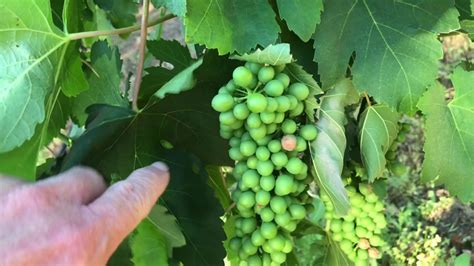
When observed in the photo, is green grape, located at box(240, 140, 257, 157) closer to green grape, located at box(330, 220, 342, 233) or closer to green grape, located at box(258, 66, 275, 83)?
green grape, located at box(258, 66, 275, 83)

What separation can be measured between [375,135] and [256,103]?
7.6 inches

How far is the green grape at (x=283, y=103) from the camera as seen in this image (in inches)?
25.6

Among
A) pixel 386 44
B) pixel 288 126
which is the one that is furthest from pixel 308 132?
pixel 386 44

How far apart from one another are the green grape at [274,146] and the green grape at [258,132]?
0.02 metres

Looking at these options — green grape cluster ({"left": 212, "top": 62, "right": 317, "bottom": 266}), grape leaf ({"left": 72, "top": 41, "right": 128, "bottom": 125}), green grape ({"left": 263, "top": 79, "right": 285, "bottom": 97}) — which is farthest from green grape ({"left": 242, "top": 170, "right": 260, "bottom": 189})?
grape leaf ({"left": 72, "top": 41, "right": 128, "bottom": 125})

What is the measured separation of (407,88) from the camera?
683 millimetres

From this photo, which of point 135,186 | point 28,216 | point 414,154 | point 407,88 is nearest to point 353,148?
point 407,88

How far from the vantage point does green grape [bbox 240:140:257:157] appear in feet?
2.24

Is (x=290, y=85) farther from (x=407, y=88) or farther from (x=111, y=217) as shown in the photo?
(x=111, y=217)

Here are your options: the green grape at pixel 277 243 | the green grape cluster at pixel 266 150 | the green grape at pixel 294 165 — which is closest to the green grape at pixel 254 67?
the green grape cluster at pixel 266 150

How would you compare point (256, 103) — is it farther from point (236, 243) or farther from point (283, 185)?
point (236, 243)

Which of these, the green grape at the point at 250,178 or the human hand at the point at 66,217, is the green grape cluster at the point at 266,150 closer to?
the green grape at the point at 250,178

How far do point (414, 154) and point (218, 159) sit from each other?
62.0 inches

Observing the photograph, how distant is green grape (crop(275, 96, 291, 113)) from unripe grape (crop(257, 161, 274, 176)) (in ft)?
0.21
